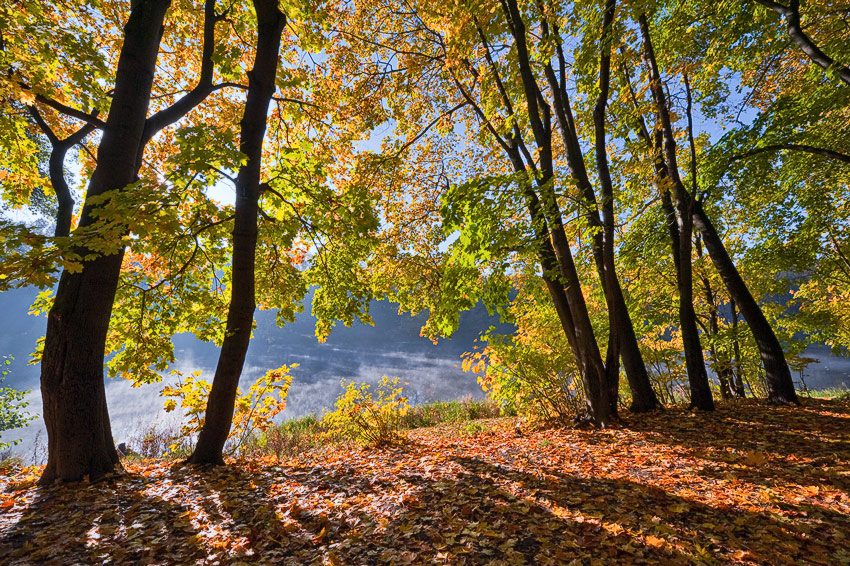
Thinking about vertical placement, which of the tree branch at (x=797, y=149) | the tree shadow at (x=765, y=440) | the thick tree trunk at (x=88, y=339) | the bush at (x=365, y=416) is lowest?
the bush at (x=365, y=416)

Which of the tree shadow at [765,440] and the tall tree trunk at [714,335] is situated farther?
the tall tree trunk at [714,335]

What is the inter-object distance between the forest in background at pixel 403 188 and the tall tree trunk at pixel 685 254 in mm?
40

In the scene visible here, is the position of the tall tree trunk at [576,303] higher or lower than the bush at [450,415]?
higher

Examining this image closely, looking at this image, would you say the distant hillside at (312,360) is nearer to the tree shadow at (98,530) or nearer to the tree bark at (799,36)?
the tree shadow at (98,530)

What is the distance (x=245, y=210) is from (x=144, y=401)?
77.9 feet

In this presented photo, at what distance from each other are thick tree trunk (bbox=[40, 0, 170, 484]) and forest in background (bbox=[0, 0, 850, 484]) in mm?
24

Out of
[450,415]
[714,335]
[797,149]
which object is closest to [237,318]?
[450,415]

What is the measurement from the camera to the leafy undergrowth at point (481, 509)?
227 centimetres

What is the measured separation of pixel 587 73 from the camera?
5.37 m

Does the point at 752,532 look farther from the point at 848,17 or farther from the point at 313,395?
the point at 313,395

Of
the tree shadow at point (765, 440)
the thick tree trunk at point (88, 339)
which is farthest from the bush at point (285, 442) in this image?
the tree shadow at point (765, 440)

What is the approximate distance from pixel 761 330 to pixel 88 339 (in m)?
11.3

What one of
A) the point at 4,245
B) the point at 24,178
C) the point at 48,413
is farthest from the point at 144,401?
the point at 4,245

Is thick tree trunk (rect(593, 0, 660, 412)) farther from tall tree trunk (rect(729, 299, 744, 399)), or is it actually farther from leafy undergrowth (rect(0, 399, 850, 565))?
tall tree trunk (rect(729, 299, 744, 399))
